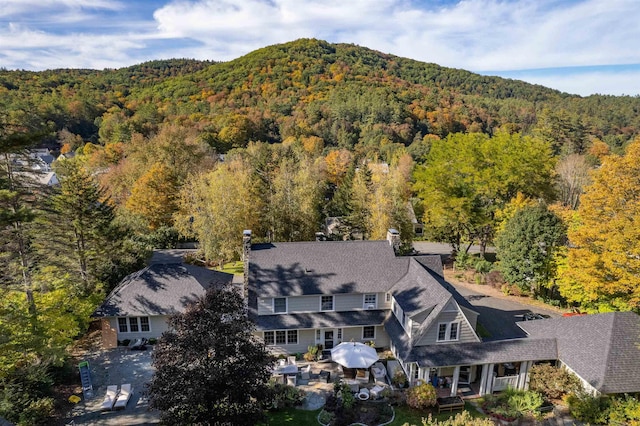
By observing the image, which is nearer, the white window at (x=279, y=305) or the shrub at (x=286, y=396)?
the shrub at (x=286, y=396)

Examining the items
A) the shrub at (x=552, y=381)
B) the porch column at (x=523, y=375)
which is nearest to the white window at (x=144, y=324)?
the porch column at (x=523, y=375)

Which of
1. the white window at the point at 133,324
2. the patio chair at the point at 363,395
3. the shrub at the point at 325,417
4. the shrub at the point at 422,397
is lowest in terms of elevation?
Result: the shrub at the point at 325,417

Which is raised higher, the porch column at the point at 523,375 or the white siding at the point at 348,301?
the white siding at the point at 348,301

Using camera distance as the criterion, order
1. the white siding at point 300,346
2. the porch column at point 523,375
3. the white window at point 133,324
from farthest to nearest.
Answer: the white window at point 133,324, the white siding at point 300,346, the porch column at point 523,375

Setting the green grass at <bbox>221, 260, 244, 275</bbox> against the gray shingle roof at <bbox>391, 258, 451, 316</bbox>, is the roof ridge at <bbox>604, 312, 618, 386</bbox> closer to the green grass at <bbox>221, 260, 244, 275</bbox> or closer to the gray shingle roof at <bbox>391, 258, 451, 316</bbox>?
the gray shingle roof at <bbox>391, 258, 451, 316</bbox>

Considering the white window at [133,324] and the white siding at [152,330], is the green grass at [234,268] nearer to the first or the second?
the white siding at [152,330]

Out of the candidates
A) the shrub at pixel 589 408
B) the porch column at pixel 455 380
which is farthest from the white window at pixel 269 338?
the shrub at pixel 589 408

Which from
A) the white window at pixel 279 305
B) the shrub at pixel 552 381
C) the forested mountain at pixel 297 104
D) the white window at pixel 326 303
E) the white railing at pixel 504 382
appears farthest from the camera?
the forested mountain at pixel 297 104
